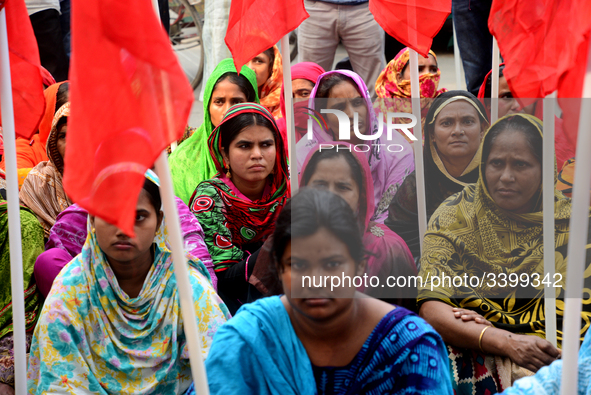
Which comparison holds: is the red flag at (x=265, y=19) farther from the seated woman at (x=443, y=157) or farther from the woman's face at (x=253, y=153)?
the seated woman at (x=443, y=157)

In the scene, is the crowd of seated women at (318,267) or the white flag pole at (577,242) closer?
the white flag pole at (577,242)

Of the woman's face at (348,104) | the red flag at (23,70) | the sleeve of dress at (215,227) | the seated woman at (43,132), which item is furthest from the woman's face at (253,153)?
the seated woman at (43,132)

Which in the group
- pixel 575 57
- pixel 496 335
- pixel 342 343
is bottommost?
pixel 496 335

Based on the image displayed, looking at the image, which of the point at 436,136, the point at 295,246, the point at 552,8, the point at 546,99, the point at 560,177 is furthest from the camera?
the point at 436,136

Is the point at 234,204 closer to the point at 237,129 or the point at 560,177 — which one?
the point at 237,129

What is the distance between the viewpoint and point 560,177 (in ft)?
8.13

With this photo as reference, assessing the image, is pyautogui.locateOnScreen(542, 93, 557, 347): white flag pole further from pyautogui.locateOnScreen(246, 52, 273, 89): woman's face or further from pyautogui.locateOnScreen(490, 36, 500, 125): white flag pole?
pyautogui.locateOnScreen(246, 52, 273, 89): woman's face

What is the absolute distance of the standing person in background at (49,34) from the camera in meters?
4.18

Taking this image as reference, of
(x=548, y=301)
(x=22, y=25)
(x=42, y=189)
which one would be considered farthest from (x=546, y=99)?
(x=42, y=189)

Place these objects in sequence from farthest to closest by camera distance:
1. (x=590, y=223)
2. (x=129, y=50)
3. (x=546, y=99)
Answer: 1. (x=590, y=223)
2. (x=546, y=99)
3. (x=129, y=50)

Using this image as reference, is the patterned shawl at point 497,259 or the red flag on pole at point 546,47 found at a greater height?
the red flag on pole at point 546,47

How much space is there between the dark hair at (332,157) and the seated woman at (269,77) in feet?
Result: 6.17

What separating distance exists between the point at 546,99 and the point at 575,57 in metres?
0.45

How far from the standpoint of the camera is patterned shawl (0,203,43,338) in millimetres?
2387
